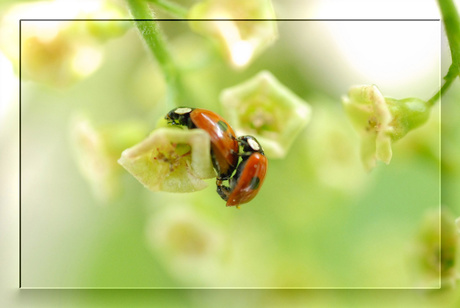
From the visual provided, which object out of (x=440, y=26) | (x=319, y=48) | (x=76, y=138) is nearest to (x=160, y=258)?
(x=76, y=138)

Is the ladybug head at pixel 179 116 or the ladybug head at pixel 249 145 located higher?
the ladybug head at pixel 179 116

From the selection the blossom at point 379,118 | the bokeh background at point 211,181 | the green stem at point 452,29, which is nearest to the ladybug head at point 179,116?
the bokeh background at point 211,181

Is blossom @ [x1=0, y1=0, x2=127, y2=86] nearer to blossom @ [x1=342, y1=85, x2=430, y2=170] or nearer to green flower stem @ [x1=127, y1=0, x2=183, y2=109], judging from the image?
green flower stem @ [x1=127, y1=0, x2=183, y2=109]

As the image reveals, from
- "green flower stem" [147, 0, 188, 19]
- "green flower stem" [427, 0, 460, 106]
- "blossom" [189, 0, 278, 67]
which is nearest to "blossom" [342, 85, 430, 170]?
"green flower stem" [427, 0, 460, 106]

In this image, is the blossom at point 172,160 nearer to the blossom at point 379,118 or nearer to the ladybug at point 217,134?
the ladybug at point 217,134

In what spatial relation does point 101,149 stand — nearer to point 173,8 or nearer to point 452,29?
point 173,8

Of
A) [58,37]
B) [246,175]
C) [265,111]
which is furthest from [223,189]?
[58,37]

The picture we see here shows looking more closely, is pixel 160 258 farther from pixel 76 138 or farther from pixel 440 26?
pixel 440 26
